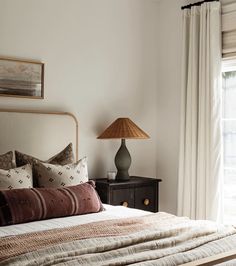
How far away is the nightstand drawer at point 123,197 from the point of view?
3.86 metres

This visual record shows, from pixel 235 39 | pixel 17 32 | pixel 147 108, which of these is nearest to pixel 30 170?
pixel 17 32

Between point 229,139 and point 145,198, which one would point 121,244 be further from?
point 229,139

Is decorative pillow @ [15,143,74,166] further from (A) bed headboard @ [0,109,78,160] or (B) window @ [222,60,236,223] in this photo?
(B) window @ [222,60,236,223]

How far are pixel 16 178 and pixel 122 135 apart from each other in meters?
1.17

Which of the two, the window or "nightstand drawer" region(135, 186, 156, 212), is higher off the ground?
the window

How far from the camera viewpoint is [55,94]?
3.94 metres

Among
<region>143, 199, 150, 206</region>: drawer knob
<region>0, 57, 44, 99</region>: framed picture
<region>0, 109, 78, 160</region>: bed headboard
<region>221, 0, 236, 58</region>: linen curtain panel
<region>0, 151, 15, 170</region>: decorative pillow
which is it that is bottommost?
<region>143, 199, 150, 206</region>: drawer knob

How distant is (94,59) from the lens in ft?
13.8

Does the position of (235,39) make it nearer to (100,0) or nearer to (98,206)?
(100,0)

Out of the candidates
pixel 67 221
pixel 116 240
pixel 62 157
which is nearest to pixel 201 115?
pixel 62 157

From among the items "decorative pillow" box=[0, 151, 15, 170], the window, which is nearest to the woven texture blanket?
"decorative pillow" box=[0, 151, 15, 170]

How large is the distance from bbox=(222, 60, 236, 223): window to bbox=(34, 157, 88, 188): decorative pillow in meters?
1.49

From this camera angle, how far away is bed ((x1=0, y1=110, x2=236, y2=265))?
198 centimetres

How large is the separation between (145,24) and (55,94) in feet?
4.24
